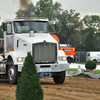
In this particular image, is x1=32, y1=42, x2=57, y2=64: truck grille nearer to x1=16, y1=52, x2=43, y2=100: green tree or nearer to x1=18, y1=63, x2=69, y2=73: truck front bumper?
x1=18, y1=63, x2=69, y2=73: truck front bumper

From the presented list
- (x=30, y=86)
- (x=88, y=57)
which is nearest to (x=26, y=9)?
(x=30, y=86)

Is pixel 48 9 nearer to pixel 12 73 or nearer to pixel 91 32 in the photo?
pixel 91 32

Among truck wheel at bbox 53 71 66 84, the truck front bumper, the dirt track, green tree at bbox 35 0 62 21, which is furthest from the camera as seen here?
green tree at bbox 35 0 62 21

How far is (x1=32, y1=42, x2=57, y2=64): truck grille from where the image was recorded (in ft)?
46.9

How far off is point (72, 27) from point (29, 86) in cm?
8031

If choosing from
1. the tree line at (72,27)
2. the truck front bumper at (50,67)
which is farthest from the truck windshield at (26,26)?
the tree line at (72,27)

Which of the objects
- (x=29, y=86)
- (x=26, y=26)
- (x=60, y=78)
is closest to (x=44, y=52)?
(x=60, y=78)

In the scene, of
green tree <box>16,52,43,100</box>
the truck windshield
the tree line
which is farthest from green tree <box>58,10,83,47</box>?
green tree <box>16,52,43,100</box>

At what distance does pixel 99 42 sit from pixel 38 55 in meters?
73.9

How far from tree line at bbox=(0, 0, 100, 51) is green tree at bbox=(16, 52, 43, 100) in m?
75.9

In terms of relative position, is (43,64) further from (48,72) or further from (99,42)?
(99,42)

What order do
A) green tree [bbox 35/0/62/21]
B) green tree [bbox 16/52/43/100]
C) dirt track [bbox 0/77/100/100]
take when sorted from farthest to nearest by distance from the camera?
1. green tree [bbox 35/0/62/21]
2. dirt track [bbox 0/77/100/100]
3. green tree [bbox 16/52/43/100]

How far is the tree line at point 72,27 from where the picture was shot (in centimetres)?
8544

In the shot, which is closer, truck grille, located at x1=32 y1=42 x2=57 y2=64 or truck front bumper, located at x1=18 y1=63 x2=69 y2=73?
truck front bumper, located at x1=18 y1=63 x2=69 y2=73
